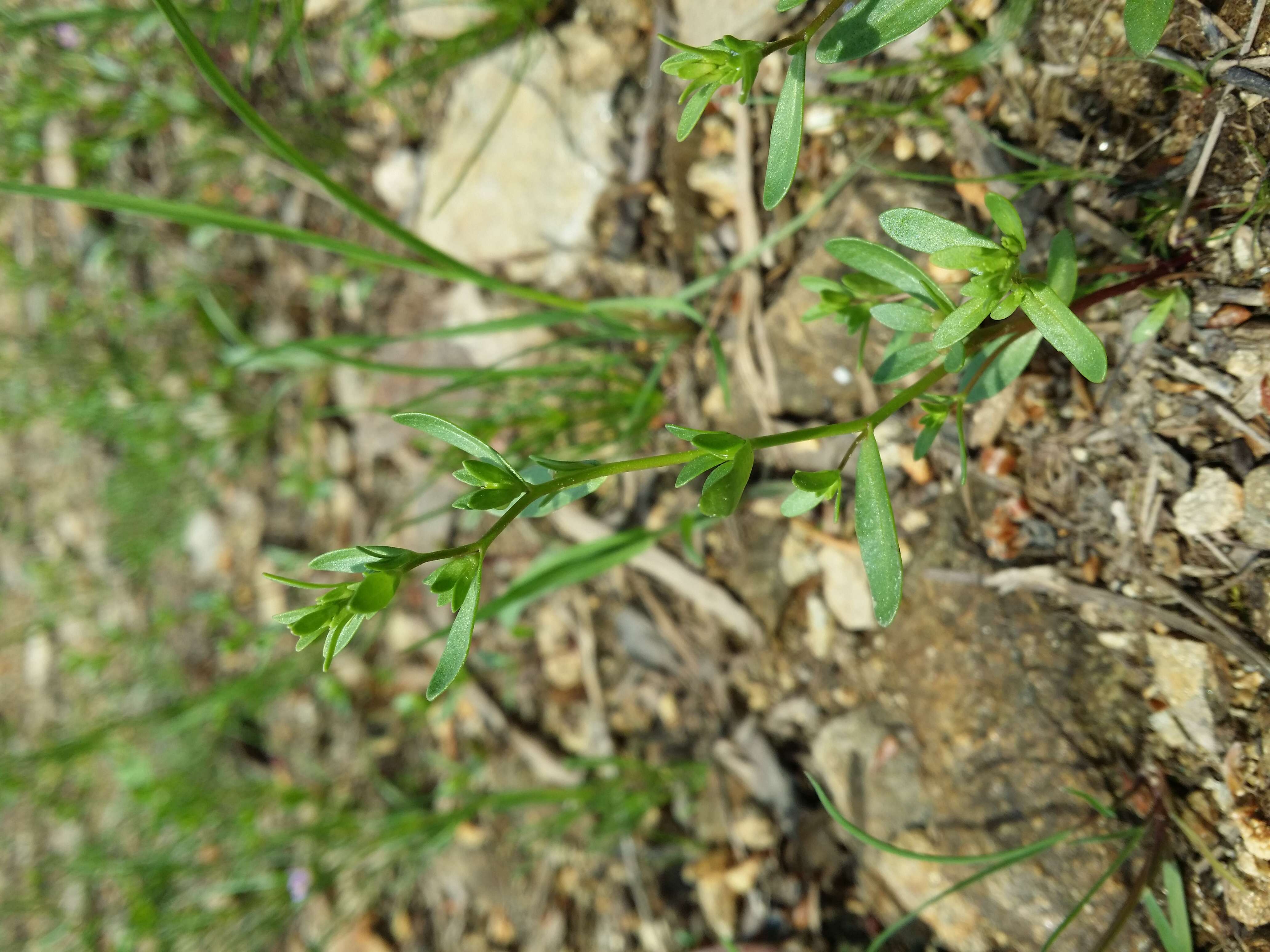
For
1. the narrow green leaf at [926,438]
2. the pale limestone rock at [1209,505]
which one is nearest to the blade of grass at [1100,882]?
the pale limestone rock at [1209,505]

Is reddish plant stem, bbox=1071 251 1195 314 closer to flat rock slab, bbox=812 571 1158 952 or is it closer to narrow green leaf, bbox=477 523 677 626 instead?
flat rock slab, bbox=812 571 1158 952

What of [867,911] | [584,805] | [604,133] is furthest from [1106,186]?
[584,805]

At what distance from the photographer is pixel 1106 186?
138cm

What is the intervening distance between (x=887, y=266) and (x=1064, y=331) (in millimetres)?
253

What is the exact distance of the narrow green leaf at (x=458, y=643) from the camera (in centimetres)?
98

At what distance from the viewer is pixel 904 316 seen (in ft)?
3.95

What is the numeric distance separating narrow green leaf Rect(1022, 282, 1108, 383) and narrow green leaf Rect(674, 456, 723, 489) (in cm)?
43

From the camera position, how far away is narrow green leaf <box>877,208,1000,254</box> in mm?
1058

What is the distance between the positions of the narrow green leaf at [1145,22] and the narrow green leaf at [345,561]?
3.68 ft

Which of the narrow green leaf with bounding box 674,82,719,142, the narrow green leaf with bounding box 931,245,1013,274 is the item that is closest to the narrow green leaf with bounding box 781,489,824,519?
the narrow green leaf with bounding box 931,245,1013,274

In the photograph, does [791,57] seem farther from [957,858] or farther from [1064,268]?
[957,858]

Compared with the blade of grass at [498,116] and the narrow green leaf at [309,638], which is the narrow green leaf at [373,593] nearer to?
the narrow green leaf at [309,638]

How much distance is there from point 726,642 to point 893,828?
22.3 inches

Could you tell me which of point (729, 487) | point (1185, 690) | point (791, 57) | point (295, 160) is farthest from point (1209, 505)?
point (295, 160)
